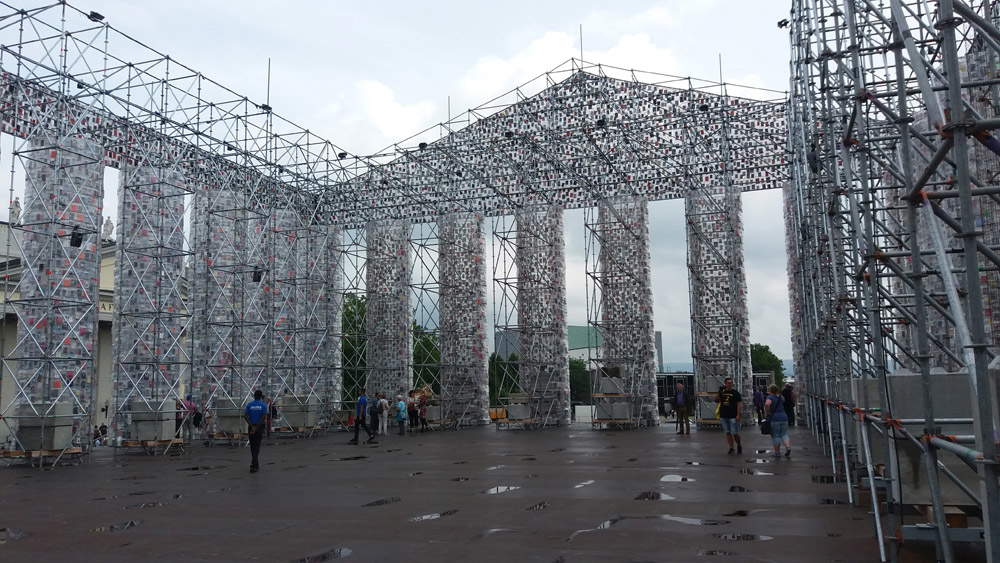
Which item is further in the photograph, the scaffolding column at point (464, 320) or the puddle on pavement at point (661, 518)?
the scaffolding column at point (464, 320)

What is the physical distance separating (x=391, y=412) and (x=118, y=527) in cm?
1940

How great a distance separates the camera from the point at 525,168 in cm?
2673

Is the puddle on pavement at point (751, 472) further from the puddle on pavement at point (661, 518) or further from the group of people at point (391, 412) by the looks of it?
the group of people at point (391, 412)

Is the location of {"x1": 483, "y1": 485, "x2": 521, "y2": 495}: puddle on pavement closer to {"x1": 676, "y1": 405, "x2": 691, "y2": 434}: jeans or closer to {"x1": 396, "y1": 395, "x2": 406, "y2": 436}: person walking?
{"x1": 676, "y1": 405, "x2": 691, "y2": 434}: jeans

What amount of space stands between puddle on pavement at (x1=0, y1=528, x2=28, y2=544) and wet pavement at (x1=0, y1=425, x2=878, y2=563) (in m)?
0.02

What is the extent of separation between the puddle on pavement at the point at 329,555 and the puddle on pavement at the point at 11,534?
303 centimetres

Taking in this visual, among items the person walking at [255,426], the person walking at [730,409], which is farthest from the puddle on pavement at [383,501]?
the person walking at [730,409]

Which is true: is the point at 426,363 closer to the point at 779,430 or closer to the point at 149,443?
the point at 149,443

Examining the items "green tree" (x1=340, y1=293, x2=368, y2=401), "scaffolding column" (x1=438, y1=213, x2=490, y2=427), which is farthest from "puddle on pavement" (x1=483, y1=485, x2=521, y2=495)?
"green tree" (x1=340, y1=293, x2=368, y2=401)

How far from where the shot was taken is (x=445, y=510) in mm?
8789

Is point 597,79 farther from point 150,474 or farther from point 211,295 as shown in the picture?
point 150,474

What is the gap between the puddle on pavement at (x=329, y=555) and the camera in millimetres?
6469

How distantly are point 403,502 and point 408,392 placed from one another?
17.9 meters

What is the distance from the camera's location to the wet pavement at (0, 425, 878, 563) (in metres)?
6.74
